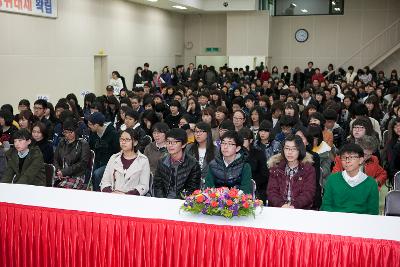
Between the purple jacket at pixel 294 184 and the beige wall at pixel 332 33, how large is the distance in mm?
15512

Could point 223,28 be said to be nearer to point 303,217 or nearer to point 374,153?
point 374,153

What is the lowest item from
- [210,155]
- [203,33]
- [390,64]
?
[210,155]

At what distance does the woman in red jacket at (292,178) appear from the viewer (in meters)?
4.00

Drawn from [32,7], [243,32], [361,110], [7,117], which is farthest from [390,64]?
[7,117]

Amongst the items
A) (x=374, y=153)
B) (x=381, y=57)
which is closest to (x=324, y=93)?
(x=374, y=153)

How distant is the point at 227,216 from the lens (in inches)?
116

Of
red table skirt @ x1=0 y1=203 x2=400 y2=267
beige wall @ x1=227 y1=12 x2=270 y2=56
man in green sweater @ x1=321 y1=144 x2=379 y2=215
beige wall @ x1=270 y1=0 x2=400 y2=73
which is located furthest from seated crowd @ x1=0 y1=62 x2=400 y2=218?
beige wall @ x1=270 y1=0 x2=400 y2=73

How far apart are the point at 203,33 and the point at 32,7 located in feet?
35.0

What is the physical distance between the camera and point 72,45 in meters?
11.6

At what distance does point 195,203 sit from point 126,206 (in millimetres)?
539

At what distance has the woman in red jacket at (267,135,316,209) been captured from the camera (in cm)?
400

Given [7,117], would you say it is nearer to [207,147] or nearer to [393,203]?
[207,147]

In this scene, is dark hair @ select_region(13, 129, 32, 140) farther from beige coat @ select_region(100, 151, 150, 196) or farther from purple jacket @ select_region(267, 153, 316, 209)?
purple jacket @ select_region(267, 153, 316, 209)

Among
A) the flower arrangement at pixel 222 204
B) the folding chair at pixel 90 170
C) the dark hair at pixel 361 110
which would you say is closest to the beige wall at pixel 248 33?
the dark hair at pixel 361 110
